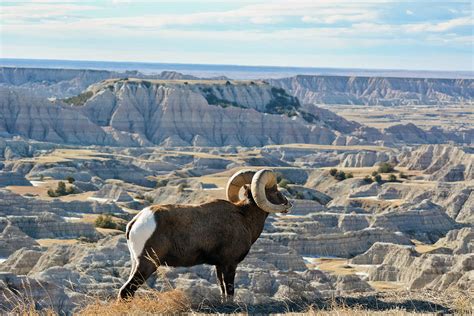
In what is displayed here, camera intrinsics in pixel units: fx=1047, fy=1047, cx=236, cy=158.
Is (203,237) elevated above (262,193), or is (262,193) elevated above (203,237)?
(262,193)

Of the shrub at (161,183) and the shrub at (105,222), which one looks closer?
the shrub at (105,222)

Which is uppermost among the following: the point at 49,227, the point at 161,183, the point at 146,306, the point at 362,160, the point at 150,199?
the point at 146,306

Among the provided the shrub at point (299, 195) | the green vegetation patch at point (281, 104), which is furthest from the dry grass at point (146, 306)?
the green vegetation patch at point (281, 104)

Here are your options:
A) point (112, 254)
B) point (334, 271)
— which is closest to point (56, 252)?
point (112, 254)

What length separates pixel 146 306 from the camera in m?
13.5

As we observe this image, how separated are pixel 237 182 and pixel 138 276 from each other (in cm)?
254

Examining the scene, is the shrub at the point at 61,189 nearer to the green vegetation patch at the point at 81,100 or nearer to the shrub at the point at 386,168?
the shrub at the point at 386,168

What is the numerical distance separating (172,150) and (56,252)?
9489cm

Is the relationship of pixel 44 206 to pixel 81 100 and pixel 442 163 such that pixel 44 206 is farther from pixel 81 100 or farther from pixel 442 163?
pixel 81 100

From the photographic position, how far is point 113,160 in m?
113

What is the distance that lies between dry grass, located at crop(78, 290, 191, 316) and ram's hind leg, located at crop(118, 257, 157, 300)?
0.90 feet

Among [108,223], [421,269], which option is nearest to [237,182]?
[421,269]

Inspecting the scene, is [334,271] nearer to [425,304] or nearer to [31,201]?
[31,201]

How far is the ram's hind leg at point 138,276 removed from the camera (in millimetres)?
14438
